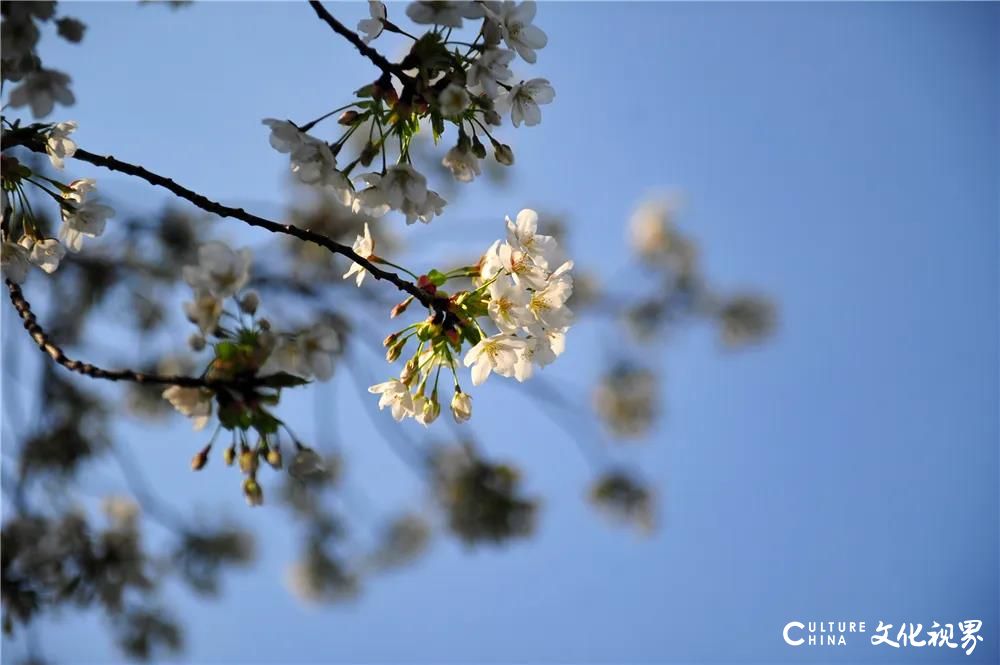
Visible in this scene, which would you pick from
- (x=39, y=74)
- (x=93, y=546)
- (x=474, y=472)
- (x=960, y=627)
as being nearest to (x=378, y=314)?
(x=474, y=472)

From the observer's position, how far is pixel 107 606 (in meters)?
3.19

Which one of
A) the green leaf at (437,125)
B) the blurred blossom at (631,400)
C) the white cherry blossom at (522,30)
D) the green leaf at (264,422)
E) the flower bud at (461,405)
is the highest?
the blurred blossom at (631,400)

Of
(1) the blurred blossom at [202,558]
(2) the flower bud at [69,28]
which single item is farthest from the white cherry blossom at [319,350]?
(1) the blurred blossom at [202,558]

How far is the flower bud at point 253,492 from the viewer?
5.17ft

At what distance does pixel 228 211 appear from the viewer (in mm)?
1373

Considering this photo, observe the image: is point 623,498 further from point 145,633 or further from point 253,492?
point 253,492

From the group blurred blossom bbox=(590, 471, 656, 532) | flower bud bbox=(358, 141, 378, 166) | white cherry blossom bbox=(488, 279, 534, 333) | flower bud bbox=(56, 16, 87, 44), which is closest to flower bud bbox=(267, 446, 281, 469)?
white cherry blossom bbox=(488, 279, 534, 333)

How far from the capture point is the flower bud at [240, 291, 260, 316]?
142 centimetres

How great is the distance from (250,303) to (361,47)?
0.54m

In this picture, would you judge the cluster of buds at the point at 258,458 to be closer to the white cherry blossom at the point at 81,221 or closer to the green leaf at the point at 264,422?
the green leaf at the point at 264,422

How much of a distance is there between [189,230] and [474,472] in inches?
95.7

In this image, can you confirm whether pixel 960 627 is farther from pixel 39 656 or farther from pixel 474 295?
pixel 39 656

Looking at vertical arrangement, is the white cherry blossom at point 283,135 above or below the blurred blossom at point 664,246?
below

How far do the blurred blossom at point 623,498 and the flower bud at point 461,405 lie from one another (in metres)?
4.39
